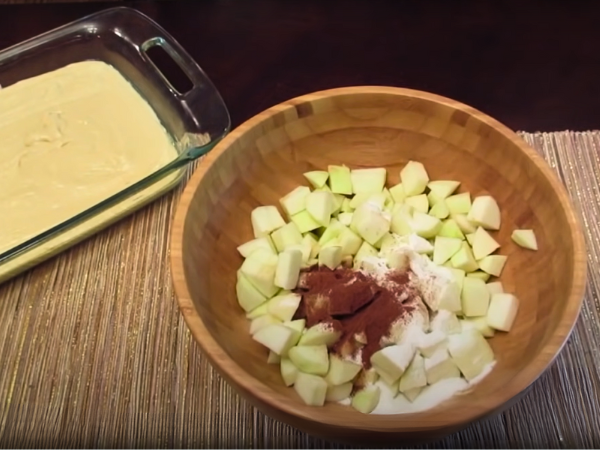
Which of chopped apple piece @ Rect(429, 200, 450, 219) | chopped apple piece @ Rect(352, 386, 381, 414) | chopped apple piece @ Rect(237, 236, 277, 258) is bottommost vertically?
chopped apple piece @ Rect(352, 386, 381, 414)

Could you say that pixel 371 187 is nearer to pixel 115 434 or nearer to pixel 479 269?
pixel 479 269

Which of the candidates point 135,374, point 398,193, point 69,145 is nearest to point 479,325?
point 398,193

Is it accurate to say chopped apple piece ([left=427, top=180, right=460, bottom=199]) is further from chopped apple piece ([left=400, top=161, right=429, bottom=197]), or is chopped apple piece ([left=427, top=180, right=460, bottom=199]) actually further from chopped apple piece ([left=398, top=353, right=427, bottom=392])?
chopped apple piece ([left=398, top=353, right=427, bottom=392])

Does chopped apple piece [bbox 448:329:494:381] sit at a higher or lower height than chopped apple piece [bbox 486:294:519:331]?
lower

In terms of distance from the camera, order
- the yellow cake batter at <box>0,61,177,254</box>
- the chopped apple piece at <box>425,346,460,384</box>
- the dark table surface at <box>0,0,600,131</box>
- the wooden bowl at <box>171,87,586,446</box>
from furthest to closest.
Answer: the dark table surface at <box>0,0,600,131</box> → the yellow cake batter at <box>0,61,177,254</box> → the chopped apple piece at <box>425,346,460,384</box> → the wooden bowl at <box>171,87,586,446</box>

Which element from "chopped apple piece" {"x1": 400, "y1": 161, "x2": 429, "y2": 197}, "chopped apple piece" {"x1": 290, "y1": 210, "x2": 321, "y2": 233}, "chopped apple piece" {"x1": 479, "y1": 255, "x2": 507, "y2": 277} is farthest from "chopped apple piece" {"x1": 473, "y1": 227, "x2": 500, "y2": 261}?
"chopped apple piece" {"x1": 290, "y1": 210, "x2": 321, "y2": 233}

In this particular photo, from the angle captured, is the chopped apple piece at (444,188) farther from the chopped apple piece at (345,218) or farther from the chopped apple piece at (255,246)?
the chopped apple piece at (255,246)

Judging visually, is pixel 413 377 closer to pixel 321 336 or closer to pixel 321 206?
pixel 321 336
